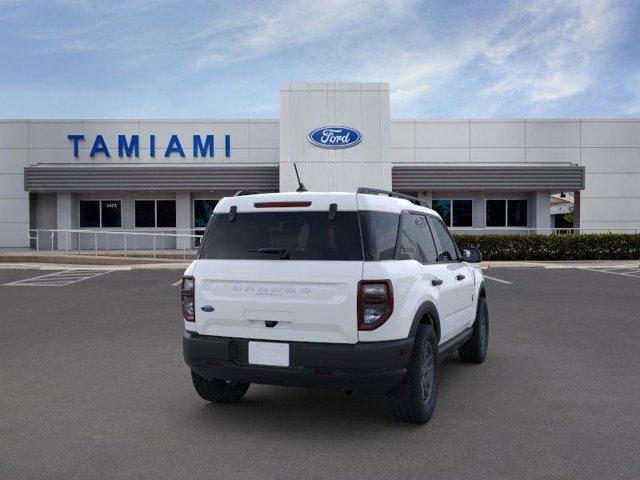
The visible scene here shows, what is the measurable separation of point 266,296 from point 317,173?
68.9ft

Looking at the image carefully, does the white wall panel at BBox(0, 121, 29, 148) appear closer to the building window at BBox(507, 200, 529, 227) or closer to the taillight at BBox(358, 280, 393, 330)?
the building window at BBox(507, 200, 529, 227)

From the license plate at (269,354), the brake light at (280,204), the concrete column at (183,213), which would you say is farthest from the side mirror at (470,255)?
the concrete column at (183,213)

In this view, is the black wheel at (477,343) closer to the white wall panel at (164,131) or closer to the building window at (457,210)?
the building window at (457,210)

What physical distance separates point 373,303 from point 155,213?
2552 centimetres

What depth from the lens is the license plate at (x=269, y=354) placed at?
14.6 feet

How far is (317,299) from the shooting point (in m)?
4.37

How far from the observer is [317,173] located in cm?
2528

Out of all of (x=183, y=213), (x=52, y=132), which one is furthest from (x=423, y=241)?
(x=52, y=132)

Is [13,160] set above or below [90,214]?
above

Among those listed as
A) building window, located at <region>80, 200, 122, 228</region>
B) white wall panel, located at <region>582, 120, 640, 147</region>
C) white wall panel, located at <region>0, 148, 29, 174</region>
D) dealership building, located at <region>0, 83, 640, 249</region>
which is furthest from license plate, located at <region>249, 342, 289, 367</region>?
white wall panel, located at <region>582, 120, 640, 147</region>

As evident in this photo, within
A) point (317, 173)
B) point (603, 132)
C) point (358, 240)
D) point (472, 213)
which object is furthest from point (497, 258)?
point (358, 240)

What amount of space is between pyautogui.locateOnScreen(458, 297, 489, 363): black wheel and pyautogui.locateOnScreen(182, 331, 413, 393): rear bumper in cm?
250

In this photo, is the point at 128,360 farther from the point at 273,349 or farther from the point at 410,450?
the point at 410,450

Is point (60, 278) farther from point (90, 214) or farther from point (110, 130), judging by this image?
point (110, 130)
